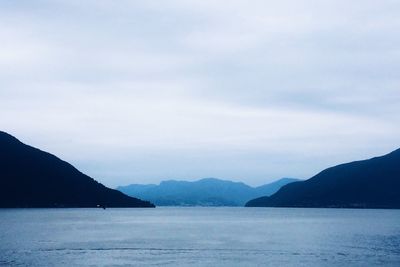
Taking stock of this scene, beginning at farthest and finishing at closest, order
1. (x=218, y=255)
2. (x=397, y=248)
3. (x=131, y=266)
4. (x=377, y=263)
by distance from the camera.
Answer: (x=397, y=248), (x=218, y=255), (x=377, y=263), (x=131, y=266)

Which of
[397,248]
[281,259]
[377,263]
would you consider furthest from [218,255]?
[397,248]

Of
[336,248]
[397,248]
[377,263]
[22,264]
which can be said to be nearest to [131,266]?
[22,264]

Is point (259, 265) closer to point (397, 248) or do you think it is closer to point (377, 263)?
point (377, 263)

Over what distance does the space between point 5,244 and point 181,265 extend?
48439mm

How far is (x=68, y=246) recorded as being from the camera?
105m

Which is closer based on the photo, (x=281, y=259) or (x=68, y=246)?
(x=281, y=259)

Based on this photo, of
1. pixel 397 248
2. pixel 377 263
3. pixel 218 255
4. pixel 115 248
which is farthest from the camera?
pixel 397 248

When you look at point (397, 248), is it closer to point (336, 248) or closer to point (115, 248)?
point (336, 248)

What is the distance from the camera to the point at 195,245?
11025 cm

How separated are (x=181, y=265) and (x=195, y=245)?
31.3 metres

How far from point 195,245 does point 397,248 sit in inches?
1748

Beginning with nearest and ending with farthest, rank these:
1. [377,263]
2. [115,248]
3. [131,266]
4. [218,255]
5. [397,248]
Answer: [131,266]
[377,263]
[218,255]
[115,248]
[397,248]

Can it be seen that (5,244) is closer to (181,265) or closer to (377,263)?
(181,265)

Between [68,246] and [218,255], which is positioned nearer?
[218,255]
